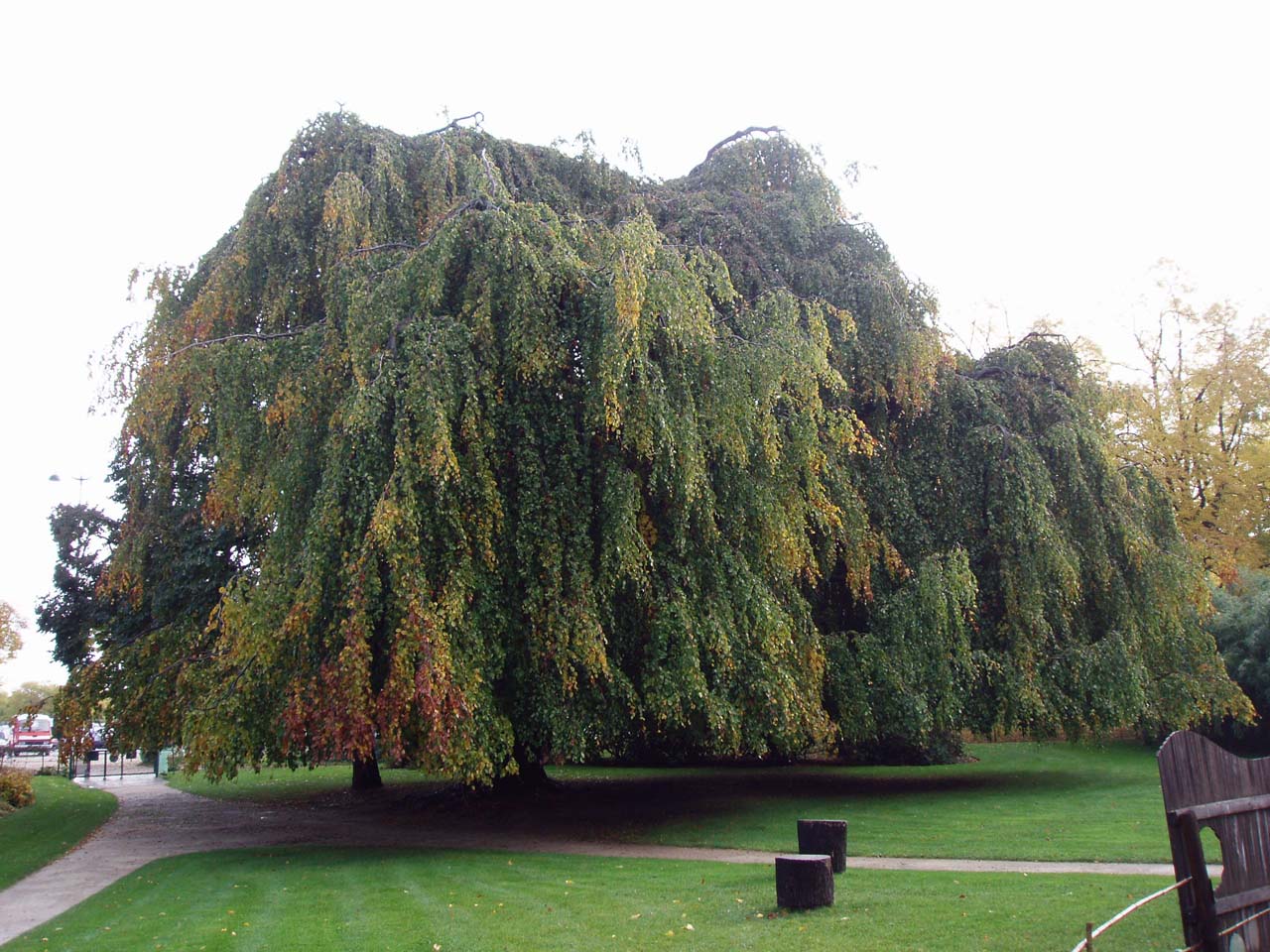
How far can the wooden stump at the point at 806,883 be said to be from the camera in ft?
26.8

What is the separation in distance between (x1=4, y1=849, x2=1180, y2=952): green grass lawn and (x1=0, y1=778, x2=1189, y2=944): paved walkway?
575 mm

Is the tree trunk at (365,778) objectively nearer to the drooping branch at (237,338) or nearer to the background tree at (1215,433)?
the drooping branch at (237,338)

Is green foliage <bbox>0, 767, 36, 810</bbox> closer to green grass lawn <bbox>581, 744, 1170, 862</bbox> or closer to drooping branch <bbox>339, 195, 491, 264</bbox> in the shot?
green grass lawn <bbox>581, 744, 1170, 862</bbox>

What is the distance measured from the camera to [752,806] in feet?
53.6

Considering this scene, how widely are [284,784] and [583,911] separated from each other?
20714 mm

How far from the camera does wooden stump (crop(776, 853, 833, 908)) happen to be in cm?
817

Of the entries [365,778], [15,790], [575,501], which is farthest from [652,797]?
[15,790]

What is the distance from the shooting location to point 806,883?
818 centimetres

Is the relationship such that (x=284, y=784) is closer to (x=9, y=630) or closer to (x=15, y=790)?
(x=15, y=790)

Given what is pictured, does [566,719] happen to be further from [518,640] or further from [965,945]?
[965,945]

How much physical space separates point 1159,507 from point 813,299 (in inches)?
295

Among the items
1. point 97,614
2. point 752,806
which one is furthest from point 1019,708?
point 97,614

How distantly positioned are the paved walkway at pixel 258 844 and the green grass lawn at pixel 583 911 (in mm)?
575

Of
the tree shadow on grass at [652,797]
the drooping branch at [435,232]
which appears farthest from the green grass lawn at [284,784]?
the drooping branch at [435,232]
